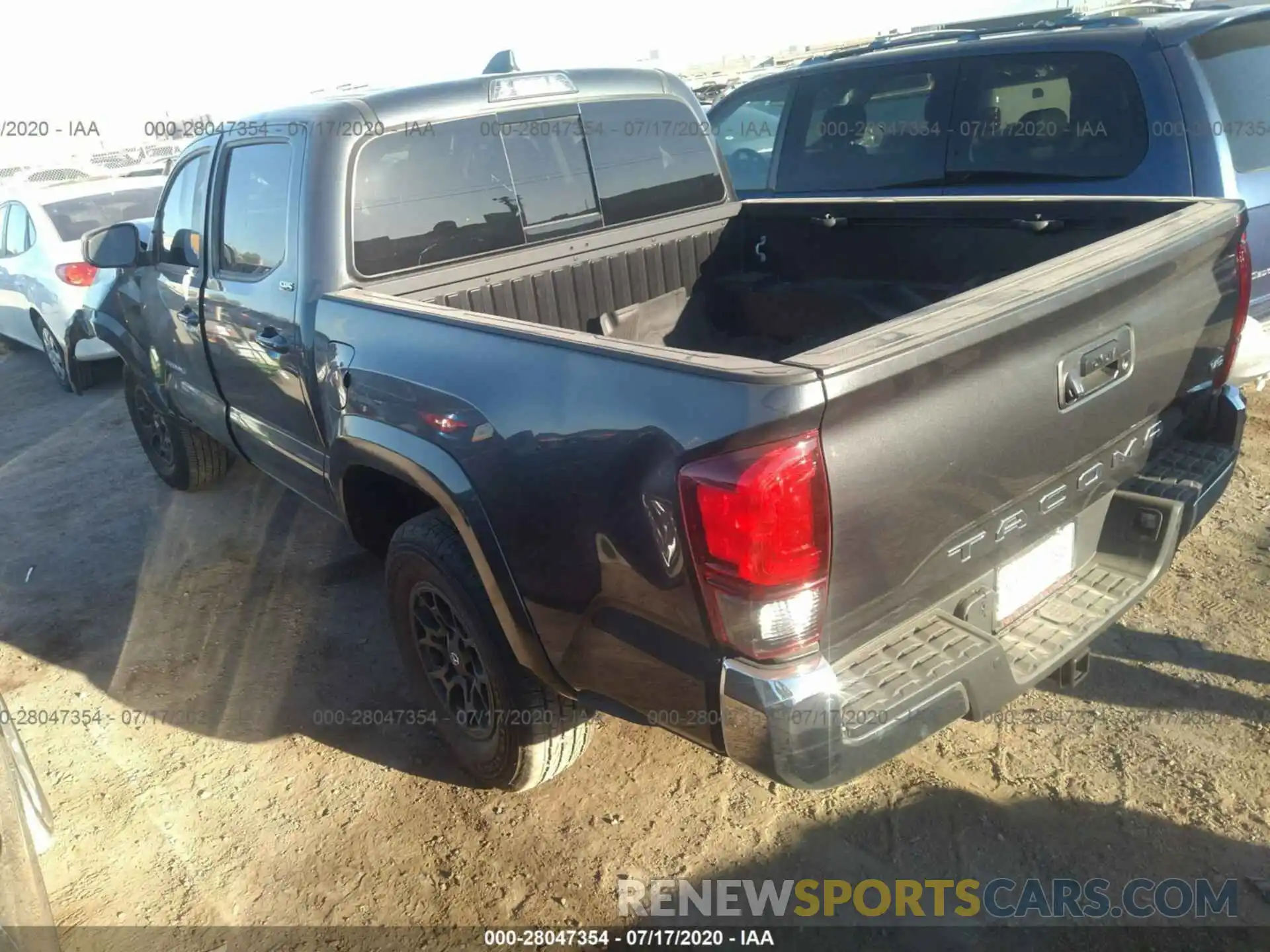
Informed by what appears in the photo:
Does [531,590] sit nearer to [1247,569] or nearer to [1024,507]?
[1024,507]

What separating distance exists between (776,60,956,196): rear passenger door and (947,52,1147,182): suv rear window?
0.13m

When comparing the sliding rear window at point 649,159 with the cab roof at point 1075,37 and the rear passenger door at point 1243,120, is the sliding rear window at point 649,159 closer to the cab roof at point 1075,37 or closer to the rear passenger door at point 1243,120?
the cab roof at point 1075,37

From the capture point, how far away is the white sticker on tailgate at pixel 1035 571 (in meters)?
2.22

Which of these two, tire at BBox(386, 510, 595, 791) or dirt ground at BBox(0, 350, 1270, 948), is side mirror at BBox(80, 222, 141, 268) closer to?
dirt ground at BBox(0, 350, 1270, 948)

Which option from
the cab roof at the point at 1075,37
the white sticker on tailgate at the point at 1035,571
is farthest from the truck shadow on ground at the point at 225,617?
the cab roof at the point at 1075,37

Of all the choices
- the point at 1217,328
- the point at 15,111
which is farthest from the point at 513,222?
the point at 15,111

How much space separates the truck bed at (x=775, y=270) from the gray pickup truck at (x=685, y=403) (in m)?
0.01

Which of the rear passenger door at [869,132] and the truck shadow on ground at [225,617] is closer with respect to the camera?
the truck shadow on ground at [225,617]

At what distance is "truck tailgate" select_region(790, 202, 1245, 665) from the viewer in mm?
1786

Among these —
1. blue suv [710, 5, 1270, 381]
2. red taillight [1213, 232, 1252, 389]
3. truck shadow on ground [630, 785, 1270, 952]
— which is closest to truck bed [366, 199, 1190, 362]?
red taillight [1213, 232, 1252, 389]

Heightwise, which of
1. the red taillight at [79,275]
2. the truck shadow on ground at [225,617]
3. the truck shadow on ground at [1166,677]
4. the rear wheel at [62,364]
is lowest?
the truck shadow on ground at [1166,677]

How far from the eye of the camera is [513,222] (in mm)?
3301

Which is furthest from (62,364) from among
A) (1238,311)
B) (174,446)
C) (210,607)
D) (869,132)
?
(1238,311)

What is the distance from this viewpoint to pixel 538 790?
2898 millimetres
